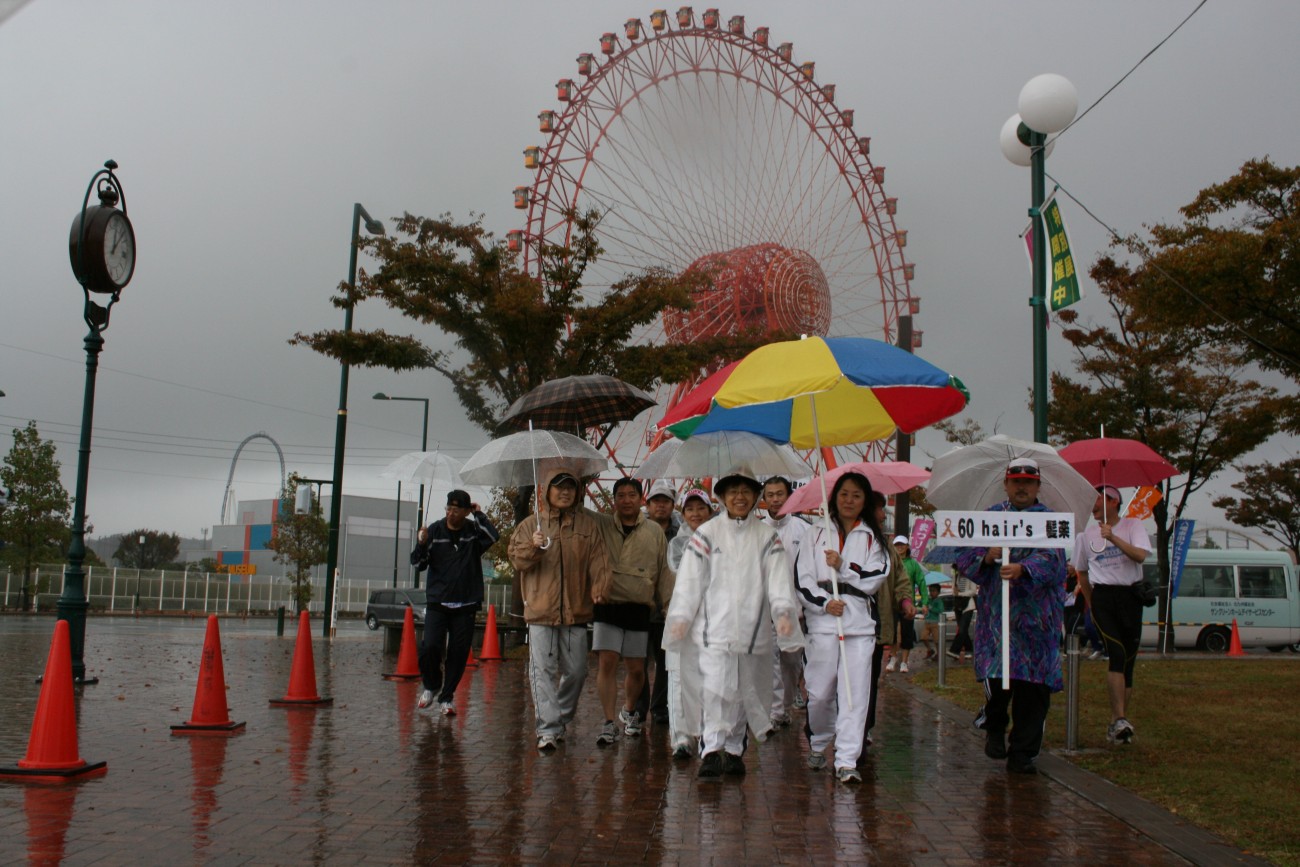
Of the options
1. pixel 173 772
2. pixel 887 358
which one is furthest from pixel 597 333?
pixel 173 772

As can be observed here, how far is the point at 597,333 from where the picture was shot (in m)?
19.7

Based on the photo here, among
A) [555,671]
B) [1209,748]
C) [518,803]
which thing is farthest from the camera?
[1209,748]

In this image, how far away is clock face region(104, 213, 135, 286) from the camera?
12.6 metres

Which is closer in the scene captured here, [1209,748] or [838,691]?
[838,691]

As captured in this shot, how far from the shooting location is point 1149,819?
589 centimetres

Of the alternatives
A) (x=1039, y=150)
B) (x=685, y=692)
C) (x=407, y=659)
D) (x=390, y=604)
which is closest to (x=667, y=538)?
(x=685, y=692)

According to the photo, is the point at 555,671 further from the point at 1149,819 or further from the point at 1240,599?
the point at 1240,599

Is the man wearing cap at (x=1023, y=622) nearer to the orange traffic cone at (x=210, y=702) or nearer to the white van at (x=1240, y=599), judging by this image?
the orange traffic cone at (x=210, y=702)

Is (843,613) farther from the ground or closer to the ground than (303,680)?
farther from the ground

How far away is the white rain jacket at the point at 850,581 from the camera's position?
729 centimetres

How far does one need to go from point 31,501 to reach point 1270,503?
4528 centimetres

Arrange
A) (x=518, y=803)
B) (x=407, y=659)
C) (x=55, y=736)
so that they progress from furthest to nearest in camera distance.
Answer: (x=407, y=659) < (x=55, y=736) < (x=518, y=803)

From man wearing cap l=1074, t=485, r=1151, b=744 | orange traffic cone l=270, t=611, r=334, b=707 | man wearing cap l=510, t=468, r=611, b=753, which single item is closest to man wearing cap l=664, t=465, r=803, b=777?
man wearing cap l=510, t=468, r=611, b=753

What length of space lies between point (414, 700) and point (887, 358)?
6168mm
